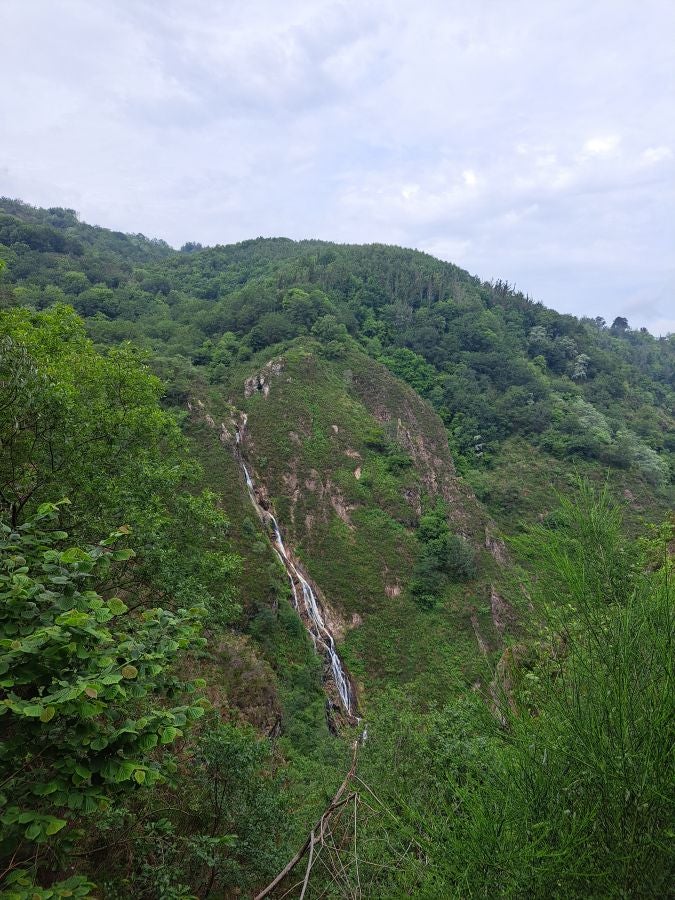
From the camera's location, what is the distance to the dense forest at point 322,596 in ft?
11.1

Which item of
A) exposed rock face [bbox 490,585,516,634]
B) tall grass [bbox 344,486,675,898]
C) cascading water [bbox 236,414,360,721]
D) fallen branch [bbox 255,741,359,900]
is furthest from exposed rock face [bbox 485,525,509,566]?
fallen branch [bbox 255,741,359,900]

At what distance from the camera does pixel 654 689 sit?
3689mm

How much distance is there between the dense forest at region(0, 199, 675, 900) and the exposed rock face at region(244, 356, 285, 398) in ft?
0.70

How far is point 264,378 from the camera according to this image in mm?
43969

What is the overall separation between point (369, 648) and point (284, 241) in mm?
112509

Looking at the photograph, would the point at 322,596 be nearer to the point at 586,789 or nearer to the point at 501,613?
the point at 501,613

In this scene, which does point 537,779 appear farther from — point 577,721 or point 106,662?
point 106,662

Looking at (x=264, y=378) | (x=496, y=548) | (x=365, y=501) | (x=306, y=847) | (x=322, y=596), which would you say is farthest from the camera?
(x=264, y=378)

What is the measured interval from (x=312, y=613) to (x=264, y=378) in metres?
23.7

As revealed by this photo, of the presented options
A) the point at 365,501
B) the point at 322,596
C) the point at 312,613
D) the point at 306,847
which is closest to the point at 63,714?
the point at 306,847

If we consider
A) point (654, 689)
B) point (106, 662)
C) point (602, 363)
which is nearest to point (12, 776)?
point (106, 662)

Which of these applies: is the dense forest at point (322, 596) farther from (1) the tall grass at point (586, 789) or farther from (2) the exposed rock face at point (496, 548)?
(2) the exposed rock face at point (496, 548)

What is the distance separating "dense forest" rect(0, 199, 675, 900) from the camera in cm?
340

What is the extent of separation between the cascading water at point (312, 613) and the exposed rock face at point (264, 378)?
11.7 m
